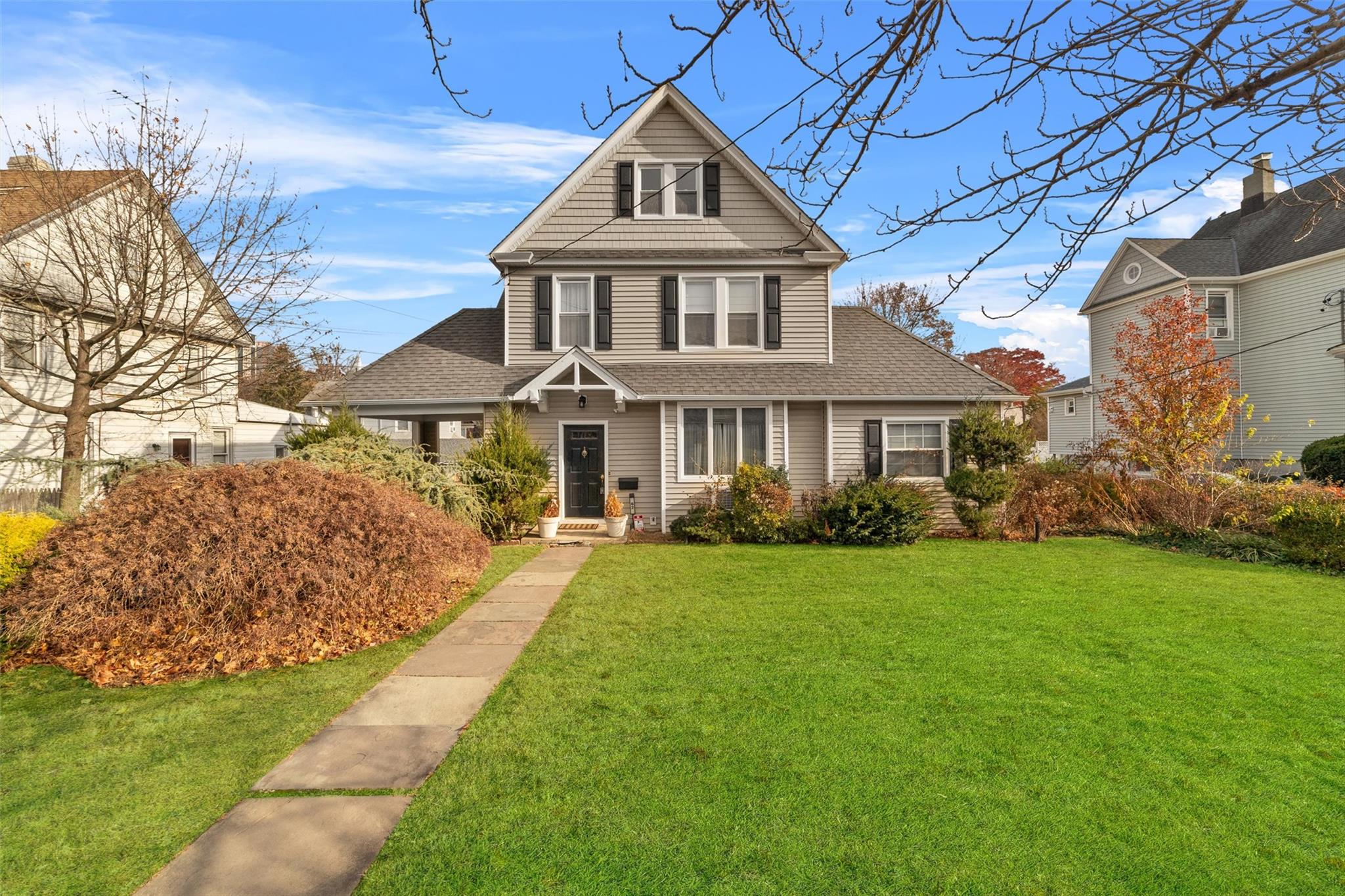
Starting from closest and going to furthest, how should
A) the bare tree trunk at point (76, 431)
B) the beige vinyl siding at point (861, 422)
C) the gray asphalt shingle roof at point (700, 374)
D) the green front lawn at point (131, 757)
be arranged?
1. the green front lawn at point (131, 757)
2. the bare tree trunk at point (76, 431)
3. the gray asphalt shingle roof at point (700, 374)
4. the beige vinyl siding at point (861, 422)

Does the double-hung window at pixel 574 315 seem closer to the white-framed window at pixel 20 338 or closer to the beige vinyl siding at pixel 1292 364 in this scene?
the white-framed window at pixel 20 338

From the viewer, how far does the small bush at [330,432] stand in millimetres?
12125

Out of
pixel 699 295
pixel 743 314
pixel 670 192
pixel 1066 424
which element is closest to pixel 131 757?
pixel 699 295

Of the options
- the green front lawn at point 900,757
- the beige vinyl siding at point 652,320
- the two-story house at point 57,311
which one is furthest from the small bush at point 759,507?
the two-story house at point 57,311

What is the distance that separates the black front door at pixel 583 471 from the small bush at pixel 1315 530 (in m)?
12.4

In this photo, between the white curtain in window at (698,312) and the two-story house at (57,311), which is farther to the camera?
the white curtain in window at (698,312)

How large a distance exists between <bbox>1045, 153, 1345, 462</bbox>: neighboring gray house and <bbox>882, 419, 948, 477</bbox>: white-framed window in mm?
8734

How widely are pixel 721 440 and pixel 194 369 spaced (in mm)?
12347

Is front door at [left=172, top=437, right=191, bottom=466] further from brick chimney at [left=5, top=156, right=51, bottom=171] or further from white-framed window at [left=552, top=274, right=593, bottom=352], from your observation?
white-framed window at [left=552, top=274, right=593, bottom=352]

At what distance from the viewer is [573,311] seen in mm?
15125

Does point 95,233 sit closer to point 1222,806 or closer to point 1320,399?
point 1222,806

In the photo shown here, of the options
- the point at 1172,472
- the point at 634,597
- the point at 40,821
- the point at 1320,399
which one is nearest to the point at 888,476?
the point at 1172,472

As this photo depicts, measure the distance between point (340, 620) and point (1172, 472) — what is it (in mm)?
15549

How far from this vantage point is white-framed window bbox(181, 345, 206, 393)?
1366 centimetres
